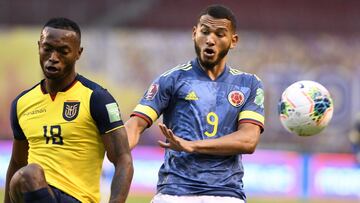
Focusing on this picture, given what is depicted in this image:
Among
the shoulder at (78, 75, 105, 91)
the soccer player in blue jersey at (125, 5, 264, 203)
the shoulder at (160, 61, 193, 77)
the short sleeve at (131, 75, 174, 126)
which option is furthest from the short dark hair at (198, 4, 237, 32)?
the shoulder at (78, 75, 105, 91)

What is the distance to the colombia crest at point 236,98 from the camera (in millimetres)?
6879

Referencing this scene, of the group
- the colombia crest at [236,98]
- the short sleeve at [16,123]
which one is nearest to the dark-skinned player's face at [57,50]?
the short sleeve at [16,123]

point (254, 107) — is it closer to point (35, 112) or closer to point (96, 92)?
point (96, 92)

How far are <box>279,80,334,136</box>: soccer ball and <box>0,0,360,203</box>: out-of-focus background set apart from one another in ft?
48.0

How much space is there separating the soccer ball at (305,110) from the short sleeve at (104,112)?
191 cm

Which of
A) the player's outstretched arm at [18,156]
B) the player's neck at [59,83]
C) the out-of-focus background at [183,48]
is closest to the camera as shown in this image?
the player's neck at [59,83]

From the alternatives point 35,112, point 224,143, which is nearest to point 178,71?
point 224,143

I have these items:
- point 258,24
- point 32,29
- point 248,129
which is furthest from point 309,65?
point 248,129

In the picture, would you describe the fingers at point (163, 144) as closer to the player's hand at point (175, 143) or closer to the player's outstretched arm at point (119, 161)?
the player's hand at point (175, 143)

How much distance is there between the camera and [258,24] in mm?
23672

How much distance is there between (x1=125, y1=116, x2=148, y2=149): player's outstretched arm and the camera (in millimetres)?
6664

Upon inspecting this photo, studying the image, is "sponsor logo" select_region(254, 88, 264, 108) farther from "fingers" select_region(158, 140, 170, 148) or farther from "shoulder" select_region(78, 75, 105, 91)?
"shoulder" select_region(78, 75, 105, 91)

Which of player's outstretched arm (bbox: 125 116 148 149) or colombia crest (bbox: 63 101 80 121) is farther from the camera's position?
player's outstretched arm (bbox: 125 116 148 149)

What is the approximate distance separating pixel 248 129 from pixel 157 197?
79cm
